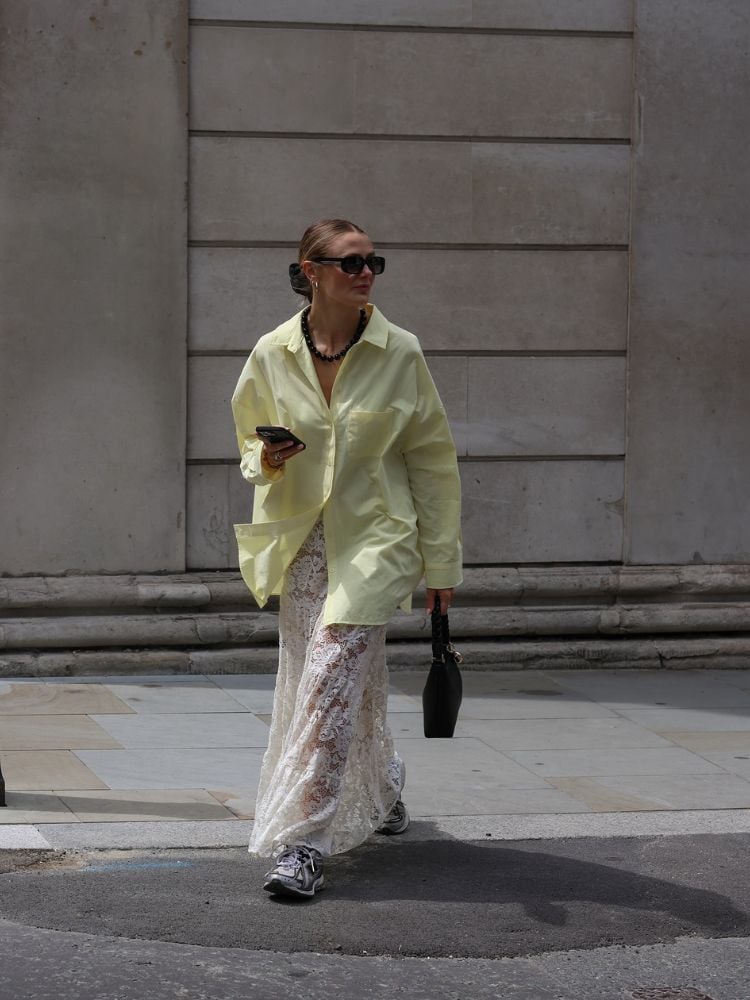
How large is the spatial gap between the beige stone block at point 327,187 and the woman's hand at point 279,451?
12.6 ft

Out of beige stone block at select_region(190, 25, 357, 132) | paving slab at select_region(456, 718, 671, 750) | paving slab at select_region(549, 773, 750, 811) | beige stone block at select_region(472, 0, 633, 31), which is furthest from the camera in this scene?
beige stone block at select_region(472, 0, 633, 31)

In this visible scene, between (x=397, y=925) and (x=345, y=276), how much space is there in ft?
6.21

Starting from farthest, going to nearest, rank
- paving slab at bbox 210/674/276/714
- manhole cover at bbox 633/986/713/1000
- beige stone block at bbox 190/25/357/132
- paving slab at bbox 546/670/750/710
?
beige stone block at bbox 190/25/357/132 → paving slab at bbox 546/670/750/710 → paving slab at bbox 210/674/276/714 → manhole cover at bbox 633/986/713/1000

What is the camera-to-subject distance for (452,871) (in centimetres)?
526

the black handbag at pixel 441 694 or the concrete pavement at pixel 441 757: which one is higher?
the black handbag at pixel 441 694

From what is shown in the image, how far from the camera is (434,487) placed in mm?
5277

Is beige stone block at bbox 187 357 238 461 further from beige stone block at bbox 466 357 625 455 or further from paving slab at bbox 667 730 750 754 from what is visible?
paving slab at bbox 667 730 750 754

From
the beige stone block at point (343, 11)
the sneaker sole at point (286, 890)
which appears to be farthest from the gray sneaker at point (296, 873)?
the beige stone block at point (343, 11)

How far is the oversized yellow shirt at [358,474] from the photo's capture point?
201 inches

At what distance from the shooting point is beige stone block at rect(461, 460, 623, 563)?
905cm

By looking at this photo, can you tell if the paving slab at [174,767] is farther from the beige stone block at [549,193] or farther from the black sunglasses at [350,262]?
the beige stone block at [549,193]

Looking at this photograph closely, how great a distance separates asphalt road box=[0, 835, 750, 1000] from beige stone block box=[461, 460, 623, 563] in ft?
11.7

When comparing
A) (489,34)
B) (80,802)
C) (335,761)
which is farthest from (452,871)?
(489,34)

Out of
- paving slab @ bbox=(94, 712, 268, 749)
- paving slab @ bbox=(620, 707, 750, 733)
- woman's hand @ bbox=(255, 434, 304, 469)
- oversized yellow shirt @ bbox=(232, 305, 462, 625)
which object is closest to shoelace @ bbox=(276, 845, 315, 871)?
oversized yellow shirt @ bbox=(232, 305, 462, 625)
